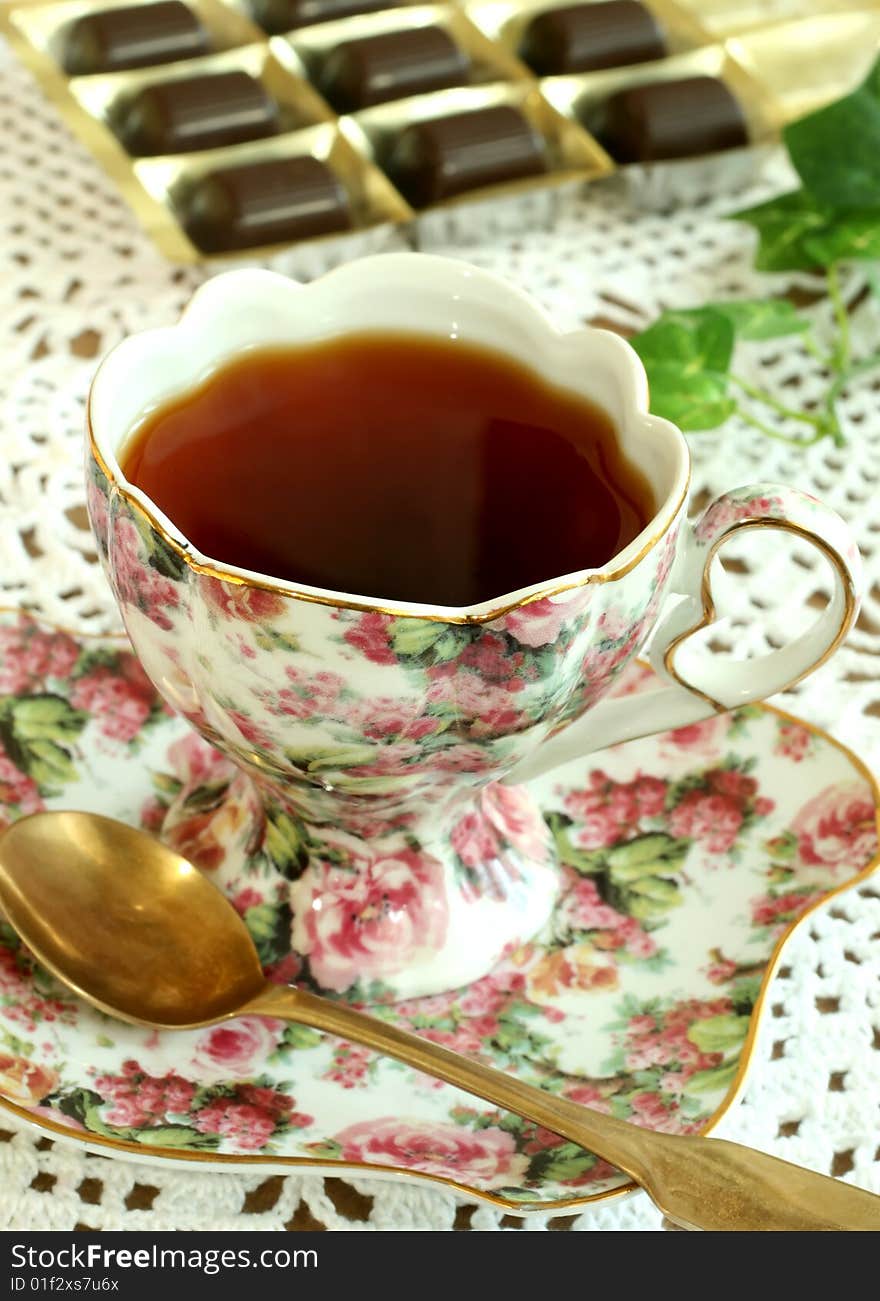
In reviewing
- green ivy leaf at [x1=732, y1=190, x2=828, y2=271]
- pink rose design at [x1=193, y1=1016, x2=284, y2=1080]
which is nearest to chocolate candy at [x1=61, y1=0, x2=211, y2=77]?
green ivy leaf at [x1=732, y1=190, x2=828, y2=271]

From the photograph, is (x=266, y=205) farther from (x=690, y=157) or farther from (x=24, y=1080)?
(x=24, y=1080)

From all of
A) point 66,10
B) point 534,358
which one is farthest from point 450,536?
point 66,10

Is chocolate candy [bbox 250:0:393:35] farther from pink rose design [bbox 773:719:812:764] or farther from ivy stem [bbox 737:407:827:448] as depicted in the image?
pink rose design [bbox 773:719:812:764]

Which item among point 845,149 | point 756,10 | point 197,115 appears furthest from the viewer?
point 756,10

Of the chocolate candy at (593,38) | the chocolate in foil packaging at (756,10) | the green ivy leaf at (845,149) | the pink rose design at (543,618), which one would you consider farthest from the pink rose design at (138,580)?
the chocolate in foil packaging at (756,10)

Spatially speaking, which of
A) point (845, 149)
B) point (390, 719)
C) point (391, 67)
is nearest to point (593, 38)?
point (391, 67)

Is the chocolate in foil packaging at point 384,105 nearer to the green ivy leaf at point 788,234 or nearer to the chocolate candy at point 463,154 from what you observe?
the chocolate candy at point 463,154
